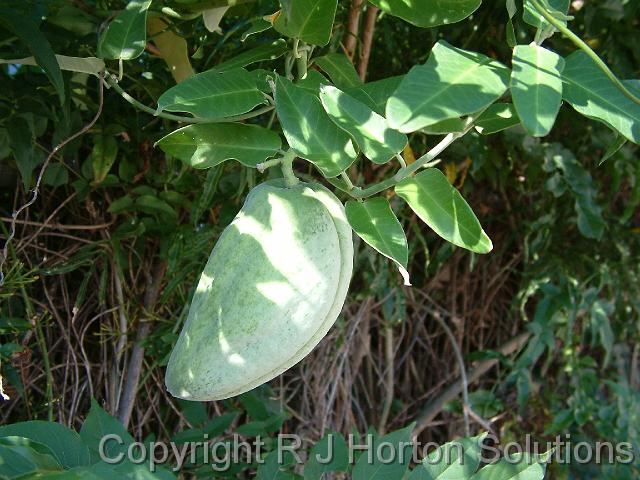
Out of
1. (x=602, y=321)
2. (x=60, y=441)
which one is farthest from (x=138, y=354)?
(x=602, y=321)

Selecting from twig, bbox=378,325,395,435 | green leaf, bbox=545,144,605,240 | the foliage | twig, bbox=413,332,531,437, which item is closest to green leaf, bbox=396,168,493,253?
the foliage

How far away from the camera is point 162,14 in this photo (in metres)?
0.89

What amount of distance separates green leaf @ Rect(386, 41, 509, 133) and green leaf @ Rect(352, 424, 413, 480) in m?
0.39

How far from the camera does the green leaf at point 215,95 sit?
64cm

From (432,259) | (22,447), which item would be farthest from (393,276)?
(22,447)

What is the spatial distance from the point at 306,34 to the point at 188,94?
5.6 inches

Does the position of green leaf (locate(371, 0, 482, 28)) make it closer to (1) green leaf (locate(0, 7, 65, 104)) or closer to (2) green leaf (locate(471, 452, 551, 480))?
(1) green leaf (locate(0, 7, 65, 104))

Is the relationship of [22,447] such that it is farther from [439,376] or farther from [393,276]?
[439,376]

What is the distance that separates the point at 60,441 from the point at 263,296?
0.84 feet

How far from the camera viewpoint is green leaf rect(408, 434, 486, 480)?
718 millimetres

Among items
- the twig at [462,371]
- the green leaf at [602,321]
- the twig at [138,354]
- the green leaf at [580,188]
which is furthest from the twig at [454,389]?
the twig at [138,354]

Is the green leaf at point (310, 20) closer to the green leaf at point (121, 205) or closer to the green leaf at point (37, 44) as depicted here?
the green leaf at point (37, 44)

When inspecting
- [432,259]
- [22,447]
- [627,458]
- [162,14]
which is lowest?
[627,458]

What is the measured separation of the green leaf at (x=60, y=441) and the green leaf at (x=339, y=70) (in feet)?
1.48
